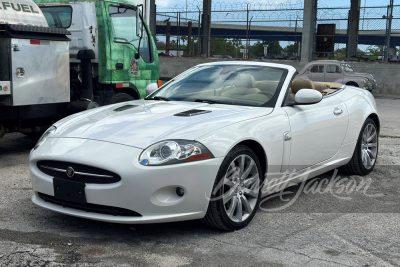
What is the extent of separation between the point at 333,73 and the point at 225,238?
671 inches

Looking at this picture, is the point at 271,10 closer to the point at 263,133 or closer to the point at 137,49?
the point at 137,49

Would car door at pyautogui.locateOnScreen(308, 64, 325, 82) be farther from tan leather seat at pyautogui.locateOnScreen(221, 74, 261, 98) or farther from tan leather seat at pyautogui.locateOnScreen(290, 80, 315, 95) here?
tan leather seat at pyautogui.locateOnScreen(221, 74, 261, 98)

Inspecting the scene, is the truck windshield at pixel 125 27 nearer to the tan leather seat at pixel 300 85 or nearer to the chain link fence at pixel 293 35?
the tan leather seat at pixel 300 85

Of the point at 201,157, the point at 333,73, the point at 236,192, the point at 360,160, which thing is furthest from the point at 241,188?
the point at 333,73

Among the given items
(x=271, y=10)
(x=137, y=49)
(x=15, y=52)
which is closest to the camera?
(x=15, y=52)

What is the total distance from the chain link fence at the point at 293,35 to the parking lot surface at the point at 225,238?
1879cm

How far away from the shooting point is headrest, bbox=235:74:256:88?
4.96 meters

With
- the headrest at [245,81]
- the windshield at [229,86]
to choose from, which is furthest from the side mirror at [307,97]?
the headrest at [245,81]

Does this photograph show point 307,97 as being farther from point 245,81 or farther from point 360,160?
point 360,160

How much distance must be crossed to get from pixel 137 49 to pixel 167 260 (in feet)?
18.5

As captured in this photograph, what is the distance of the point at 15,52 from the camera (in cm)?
616

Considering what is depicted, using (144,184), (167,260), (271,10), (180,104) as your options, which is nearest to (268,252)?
(167,260)

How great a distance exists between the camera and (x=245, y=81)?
16.4ft

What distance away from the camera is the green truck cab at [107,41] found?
7895mm
